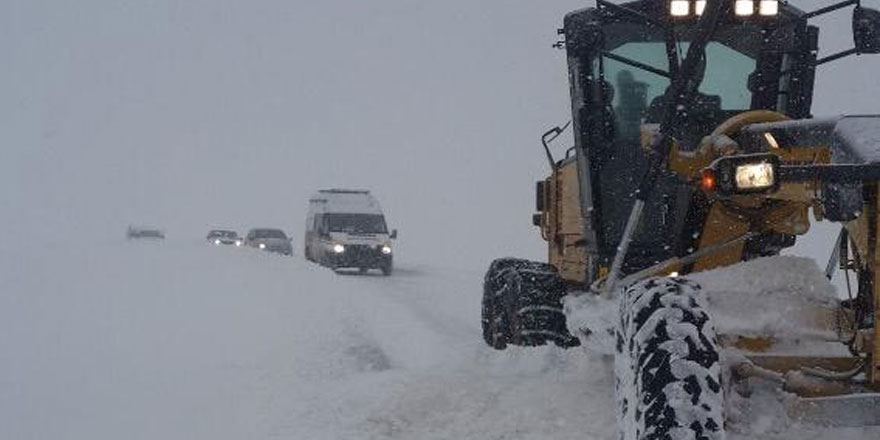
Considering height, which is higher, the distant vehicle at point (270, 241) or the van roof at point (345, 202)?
the van roof at point (345, 202)

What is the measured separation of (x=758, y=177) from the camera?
3.86m

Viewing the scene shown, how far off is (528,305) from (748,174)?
14.0 feet

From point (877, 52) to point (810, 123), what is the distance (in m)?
2.14

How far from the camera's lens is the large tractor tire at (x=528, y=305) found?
787cm

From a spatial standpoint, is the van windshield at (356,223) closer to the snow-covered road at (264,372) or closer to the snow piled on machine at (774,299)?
the snow-covered road at (264,372)

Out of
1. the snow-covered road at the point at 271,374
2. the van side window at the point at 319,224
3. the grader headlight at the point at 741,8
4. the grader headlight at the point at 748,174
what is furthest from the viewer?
the van side window at the point at 319,224

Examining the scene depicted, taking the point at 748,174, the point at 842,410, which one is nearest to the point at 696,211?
the point at 748,174

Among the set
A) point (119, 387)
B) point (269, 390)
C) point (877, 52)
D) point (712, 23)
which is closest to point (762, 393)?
point (712, 23)

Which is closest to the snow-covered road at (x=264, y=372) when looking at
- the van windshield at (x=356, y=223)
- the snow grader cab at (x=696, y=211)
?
the snow grader cab at (x=696, y=211)

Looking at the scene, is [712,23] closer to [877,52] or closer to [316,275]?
[877,52]

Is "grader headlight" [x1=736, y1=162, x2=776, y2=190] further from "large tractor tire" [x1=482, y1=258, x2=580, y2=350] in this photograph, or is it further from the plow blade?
"large tractor tire" [x1=482, y1=258, x2=580, y2=350]

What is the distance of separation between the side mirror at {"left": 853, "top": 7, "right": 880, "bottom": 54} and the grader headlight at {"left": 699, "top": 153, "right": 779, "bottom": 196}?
2499 millimetres

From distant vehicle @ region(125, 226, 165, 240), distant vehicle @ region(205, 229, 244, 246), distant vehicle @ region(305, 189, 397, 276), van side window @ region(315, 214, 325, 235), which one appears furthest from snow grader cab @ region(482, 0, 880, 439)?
distant vehicle @ region(125, 226, 165, 240)

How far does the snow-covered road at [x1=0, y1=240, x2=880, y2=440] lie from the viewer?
20.9ft
